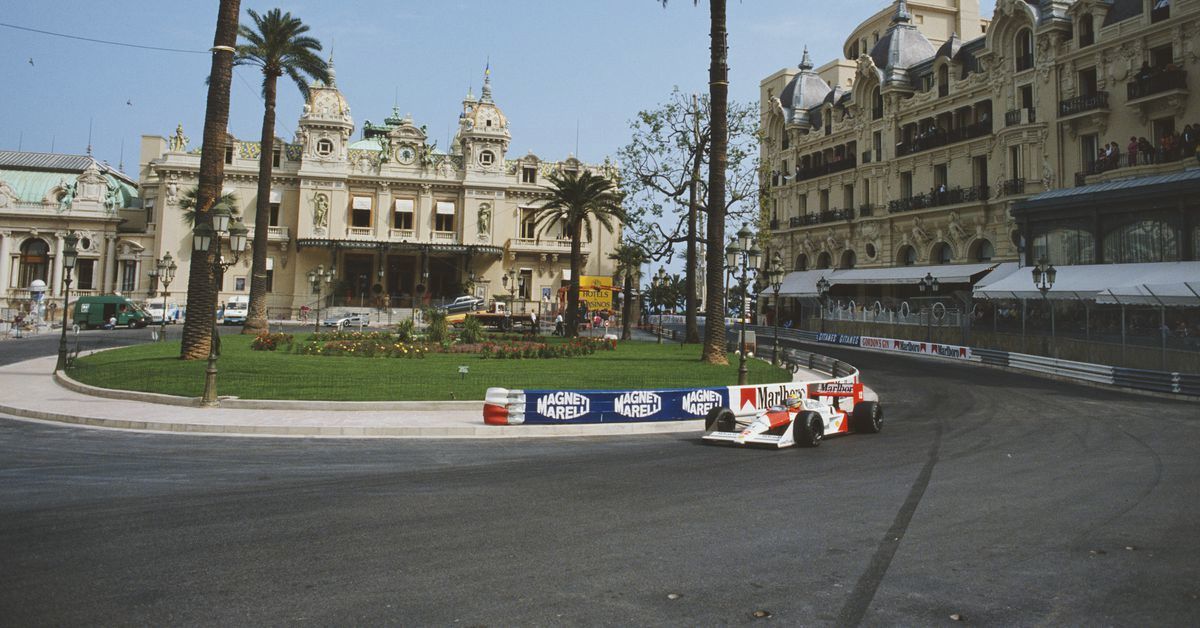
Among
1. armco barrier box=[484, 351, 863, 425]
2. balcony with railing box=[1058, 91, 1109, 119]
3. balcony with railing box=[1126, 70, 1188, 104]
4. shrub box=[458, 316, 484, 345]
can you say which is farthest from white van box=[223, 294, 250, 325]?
balcony with railing box=[1126, 70, 1188, 104]

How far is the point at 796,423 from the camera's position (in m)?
12.6

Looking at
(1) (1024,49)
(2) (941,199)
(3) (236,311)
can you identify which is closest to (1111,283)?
(2) (941,199)

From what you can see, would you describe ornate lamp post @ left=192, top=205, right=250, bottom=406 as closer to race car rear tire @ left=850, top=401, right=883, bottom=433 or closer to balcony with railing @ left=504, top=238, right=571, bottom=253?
race car rear tire @ left=850, top=401, right=883, bottom=433

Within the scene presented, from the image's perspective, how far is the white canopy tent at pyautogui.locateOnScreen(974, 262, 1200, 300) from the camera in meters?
28.6

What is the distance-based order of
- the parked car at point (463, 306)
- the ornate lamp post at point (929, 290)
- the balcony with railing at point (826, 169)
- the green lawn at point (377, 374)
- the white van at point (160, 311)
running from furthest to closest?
the white van at point (160, 311) → the parked car at point (463, 306) → the balcony with railing at point (826, 169) → the ornate lamp post at point (929, 290) → the green lawn at point (377, 374)

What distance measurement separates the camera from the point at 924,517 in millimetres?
7758

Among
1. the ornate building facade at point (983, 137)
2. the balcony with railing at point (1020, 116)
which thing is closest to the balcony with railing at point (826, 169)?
the ornate building facade at point (983, 137)

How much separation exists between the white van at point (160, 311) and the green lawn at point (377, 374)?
29.3 m

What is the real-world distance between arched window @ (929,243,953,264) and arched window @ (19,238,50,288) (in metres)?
67.8

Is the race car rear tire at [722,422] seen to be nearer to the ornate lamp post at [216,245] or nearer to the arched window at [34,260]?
the ornate lamp post at [216,245]

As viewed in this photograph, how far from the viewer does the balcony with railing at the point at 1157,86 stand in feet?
103

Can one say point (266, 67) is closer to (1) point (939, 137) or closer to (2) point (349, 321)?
(2) point (349, 321)

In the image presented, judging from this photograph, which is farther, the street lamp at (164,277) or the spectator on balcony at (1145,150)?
the street lamp at (164,277)

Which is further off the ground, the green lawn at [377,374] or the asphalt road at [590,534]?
the green lawn at [377,374]
